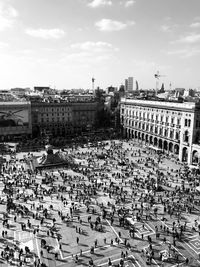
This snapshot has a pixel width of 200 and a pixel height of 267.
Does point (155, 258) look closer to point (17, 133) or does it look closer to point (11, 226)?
point (11, 226)

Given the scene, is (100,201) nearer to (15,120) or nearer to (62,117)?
(15,120)

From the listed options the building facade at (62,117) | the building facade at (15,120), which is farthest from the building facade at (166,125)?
the building facade at (15,120)

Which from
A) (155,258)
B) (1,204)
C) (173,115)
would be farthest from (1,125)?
(155,258)

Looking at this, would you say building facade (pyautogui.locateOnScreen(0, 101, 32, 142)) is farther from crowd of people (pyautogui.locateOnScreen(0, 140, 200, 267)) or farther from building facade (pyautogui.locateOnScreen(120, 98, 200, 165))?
building facade (pyautogui.locateOnScreen(120, 98, 200, 165))

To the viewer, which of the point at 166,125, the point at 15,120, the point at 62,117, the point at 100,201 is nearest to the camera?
the point at 100,201

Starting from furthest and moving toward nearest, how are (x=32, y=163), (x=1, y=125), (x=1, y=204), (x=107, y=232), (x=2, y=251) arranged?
(x=1, y=125) → (x=32, y=163) → (x=1, y=204) → (x=107, y=232) → (x=2, y=251)

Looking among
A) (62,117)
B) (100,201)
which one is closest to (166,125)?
(62,117)
